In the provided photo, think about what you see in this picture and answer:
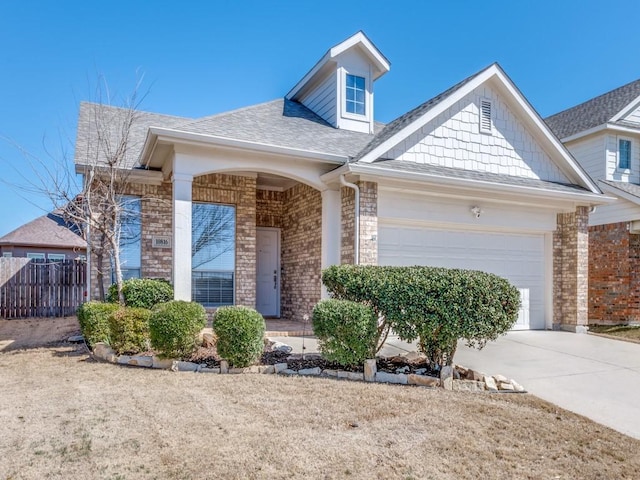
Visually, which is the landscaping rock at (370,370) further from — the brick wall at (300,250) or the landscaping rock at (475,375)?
the brick wall at (300,250)

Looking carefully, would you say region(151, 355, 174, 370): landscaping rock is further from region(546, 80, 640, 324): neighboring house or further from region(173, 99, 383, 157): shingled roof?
region(546, 80, 640, 324): neighboring house

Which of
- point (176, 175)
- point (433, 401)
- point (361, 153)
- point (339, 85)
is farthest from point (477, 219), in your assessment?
point (176, 175)

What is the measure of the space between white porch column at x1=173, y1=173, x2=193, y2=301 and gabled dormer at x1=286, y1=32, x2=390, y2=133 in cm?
492

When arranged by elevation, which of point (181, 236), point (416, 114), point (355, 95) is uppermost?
point (355, 95)

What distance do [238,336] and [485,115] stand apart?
7798 mm

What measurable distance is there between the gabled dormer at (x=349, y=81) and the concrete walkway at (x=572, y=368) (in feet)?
19.6

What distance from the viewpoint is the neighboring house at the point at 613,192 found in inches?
496

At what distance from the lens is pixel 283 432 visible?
397cm

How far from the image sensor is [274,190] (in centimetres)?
1216

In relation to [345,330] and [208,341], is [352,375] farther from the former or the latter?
[208,341]

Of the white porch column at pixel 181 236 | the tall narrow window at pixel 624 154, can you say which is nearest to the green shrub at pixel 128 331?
the white porch column at pixel 181 236

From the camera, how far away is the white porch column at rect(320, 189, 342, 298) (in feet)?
30.5

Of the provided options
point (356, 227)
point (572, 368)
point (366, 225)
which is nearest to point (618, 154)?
point (572, 368)

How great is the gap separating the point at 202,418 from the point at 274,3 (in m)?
10.5
